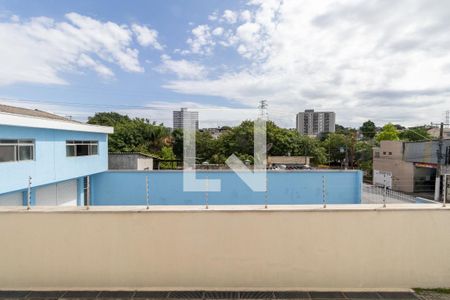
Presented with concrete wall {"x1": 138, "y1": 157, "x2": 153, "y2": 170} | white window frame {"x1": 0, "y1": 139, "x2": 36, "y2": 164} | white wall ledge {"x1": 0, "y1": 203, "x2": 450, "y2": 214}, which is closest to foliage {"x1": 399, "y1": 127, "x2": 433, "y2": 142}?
concrete wall {"x1": 138, "y1": 157, "x2": 153, "y2": 170}

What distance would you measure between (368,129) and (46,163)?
50.0 metres

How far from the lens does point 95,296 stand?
264cm

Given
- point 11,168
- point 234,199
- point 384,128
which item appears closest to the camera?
point 11,168

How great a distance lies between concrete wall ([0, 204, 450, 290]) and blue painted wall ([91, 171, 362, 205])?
8508 mm

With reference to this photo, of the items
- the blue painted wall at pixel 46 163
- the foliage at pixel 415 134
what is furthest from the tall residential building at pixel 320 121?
the blue painted wall at pixel 46 163

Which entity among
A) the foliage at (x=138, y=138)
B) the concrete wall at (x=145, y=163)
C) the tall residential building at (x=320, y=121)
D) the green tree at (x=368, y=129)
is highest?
the tall residential building at (x=320, y=121)

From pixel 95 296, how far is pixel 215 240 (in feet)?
4.44

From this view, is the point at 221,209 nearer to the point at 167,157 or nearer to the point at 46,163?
the point at 46,163

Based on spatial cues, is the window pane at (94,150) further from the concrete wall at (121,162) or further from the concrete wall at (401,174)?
the concrete wall at (401,174)

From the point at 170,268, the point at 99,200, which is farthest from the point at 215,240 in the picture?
the point at 99,200

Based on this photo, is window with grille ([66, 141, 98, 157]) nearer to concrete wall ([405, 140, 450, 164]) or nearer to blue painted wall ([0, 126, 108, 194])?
blue painted wall ([0, 126, 108, 194])

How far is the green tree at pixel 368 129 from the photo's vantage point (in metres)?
44.6

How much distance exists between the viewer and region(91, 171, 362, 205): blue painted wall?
11234mm

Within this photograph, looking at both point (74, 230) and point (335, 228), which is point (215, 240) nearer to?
point (335, 228)
